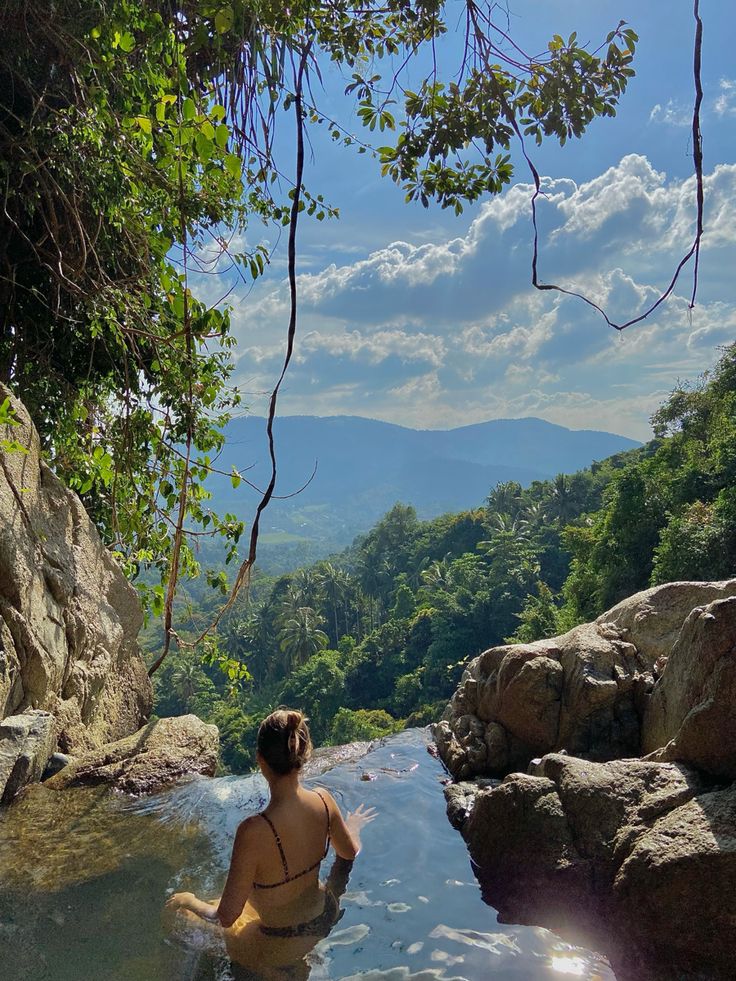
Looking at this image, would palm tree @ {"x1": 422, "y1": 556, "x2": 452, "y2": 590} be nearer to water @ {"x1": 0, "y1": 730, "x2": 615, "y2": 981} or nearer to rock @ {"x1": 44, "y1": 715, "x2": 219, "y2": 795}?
rock @ {"x1": 44, "y1": 715, "x2": 219, "y2": 795}

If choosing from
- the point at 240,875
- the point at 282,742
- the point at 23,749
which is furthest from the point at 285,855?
the point at 23,749

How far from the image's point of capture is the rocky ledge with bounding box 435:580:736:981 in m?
3.15

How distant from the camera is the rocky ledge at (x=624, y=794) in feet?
10.3

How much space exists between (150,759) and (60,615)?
5.13 ft

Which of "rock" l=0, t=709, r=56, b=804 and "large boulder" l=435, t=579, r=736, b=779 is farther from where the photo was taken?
"large boulder" l=435, t=579, r=736, b=779

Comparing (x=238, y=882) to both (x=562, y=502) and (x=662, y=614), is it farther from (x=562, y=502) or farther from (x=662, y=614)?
(x=562, y=502)

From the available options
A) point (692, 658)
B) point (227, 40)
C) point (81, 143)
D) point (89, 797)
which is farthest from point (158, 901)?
point (227, 40)

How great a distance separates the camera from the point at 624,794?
4039mm

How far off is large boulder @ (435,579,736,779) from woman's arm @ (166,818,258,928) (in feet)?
12.6

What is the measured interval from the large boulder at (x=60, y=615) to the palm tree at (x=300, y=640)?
60.8 meters

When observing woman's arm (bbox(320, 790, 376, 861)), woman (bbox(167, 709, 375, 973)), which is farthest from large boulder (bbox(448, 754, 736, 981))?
woman (bbox(167, 709, 375, 973))

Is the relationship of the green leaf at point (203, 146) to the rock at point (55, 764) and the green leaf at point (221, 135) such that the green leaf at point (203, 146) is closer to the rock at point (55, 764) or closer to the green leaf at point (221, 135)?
the green leaf at point (221, 135)

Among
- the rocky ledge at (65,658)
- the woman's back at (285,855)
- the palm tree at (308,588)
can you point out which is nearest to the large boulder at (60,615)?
the rocky ledge at (65,658)

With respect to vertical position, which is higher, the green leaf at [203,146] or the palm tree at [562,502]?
the palm tree at [562,502]
